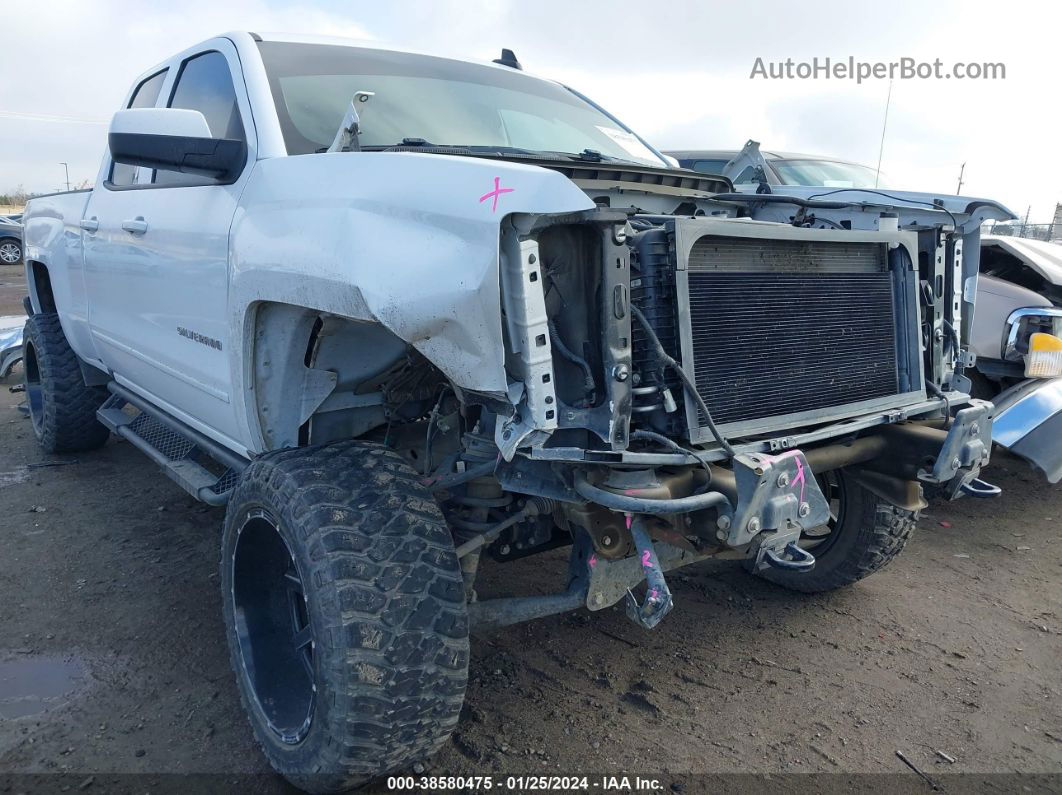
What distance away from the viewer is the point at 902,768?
2.46 meters

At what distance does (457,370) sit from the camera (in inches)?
74.2

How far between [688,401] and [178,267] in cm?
201

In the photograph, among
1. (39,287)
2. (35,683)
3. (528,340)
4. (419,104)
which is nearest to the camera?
A: (528,340)

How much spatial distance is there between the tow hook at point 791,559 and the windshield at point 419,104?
67.4 inches

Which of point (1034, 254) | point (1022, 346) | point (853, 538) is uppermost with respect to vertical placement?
point (1034, 254)

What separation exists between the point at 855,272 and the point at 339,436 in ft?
5.95

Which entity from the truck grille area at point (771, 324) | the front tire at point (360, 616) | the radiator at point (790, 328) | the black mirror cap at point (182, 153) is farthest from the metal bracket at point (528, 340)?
the black mirror cap at point (182, 153)

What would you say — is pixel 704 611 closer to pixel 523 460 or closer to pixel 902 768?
pixel 902 768

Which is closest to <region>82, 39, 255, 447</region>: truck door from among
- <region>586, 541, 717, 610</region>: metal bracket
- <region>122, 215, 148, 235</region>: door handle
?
<region>122, 215, 148, 235</region>: door handle

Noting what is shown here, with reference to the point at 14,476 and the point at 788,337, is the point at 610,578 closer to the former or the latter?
the point at 788,337

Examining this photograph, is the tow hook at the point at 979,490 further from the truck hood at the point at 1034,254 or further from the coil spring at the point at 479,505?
the truck hood at the point at 1034,254

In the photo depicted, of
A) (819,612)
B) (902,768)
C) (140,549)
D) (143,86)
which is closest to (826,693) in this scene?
(902,768)

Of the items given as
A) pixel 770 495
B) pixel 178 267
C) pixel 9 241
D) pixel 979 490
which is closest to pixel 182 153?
pixel 178 267

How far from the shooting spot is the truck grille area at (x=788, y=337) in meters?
2.15
